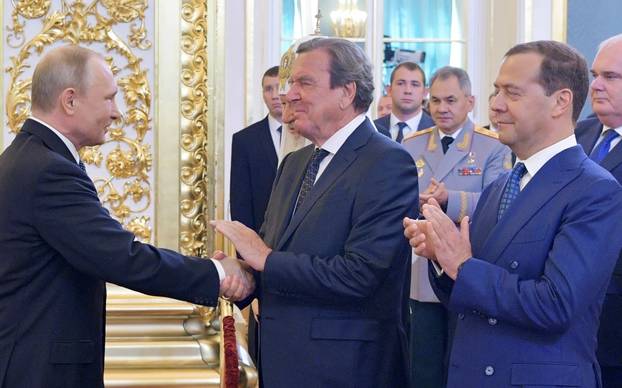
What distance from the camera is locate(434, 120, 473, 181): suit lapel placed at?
5.31 m

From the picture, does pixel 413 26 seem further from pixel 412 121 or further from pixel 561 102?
pixel 561 102

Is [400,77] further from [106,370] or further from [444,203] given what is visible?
[106,370]

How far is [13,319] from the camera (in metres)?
3.26

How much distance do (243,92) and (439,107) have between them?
3562mm

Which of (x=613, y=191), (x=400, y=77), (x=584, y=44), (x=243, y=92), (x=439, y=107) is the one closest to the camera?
(x=613, y=191)

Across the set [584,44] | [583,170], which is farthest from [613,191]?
[584,44]

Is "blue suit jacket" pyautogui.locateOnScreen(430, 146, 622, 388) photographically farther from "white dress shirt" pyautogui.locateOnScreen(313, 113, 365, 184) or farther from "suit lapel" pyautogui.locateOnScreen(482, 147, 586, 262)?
"white dress shirt" pyautogui.locateOnScreen(313, 113, 365, 184)

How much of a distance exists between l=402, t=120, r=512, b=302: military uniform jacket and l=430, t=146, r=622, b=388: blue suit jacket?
2.20 m

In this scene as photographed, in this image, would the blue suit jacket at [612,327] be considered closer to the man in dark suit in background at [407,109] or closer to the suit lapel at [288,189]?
the suit lapel at [288,189]

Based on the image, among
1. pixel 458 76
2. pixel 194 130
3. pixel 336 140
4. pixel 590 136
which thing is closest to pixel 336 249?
pixel 336 140

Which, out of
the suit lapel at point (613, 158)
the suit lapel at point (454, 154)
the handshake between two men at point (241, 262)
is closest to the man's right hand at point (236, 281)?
the handshake between two men at point (241, 262)

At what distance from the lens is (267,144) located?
19.4ft

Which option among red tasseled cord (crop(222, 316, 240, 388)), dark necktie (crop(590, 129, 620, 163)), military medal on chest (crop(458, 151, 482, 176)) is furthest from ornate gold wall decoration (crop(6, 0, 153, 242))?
dark necktie (crop(590, 129, 620, 163))

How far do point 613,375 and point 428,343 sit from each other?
1.73 metres
